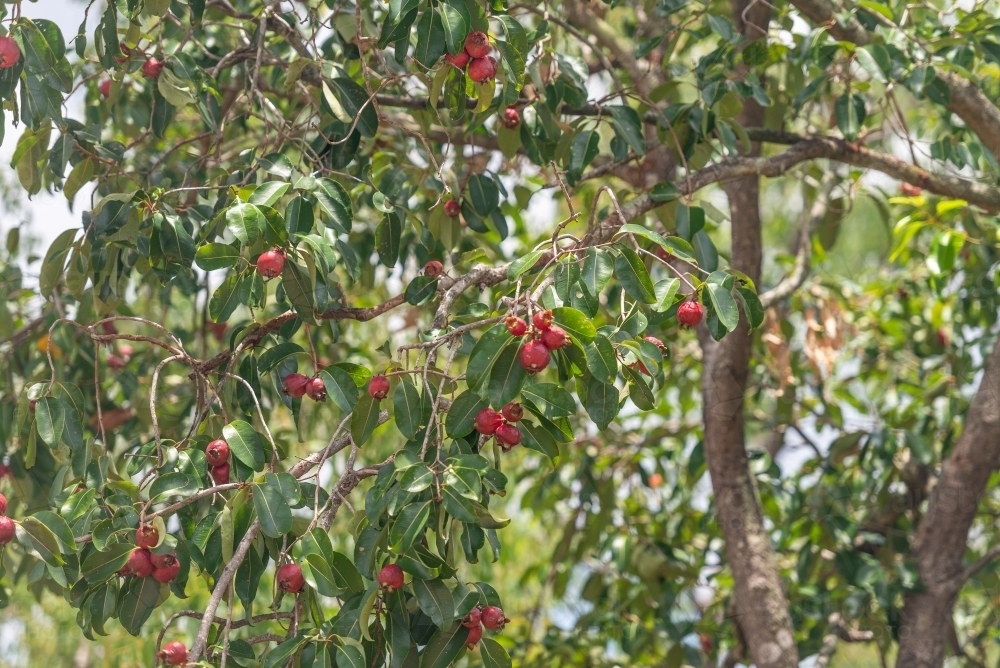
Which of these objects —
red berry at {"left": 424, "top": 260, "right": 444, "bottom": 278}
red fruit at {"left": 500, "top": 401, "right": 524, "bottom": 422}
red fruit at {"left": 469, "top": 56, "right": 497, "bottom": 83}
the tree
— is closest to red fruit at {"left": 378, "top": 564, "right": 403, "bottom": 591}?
the tree

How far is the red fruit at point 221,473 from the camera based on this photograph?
155cm

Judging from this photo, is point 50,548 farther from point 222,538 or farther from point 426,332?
point 426,332

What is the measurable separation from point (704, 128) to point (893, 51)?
395mm

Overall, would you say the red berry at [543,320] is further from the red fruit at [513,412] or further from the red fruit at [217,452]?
the red fruit at [217,452]

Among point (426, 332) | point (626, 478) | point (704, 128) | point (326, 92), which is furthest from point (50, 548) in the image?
point (626, 478)

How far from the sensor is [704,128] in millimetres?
1883

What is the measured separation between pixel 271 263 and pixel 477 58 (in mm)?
428

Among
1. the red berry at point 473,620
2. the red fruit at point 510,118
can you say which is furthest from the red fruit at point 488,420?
the red fruit at point 510,118

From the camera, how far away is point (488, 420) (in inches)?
52.1

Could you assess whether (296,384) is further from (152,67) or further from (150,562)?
(152,67)

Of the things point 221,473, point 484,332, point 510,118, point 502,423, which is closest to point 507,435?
point 502,423

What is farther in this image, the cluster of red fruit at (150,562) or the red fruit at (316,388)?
the red fruit at (316,388)

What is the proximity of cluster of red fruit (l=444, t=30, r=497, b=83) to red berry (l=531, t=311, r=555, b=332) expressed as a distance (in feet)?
1.60

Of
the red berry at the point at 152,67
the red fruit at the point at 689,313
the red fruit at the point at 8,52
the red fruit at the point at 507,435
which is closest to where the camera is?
the red fruit at the point at 507,435
